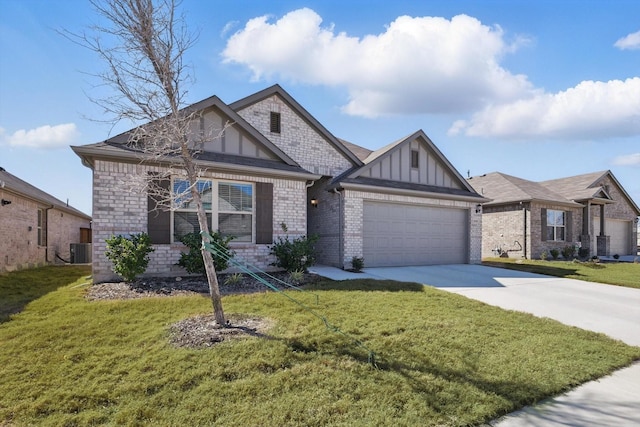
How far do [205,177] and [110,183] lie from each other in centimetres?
236

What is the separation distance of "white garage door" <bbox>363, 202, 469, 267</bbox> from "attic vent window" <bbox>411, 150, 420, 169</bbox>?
1.82 meters

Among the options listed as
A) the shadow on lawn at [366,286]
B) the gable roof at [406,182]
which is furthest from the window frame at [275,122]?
the shadow on lawn at [366,286]

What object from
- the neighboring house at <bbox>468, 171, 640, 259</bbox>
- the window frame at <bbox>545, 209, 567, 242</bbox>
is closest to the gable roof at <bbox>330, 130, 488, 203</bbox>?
the neighboring house at <bbox>468, 171, 640, 259</bbox>

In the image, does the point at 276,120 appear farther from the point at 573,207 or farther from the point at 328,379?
the point at 573,207

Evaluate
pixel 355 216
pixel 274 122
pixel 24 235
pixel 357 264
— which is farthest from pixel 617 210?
pixel 24 235

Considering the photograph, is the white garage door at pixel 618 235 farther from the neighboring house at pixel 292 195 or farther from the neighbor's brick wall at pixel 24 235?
the neighbor's brick wall at pixel 24 235

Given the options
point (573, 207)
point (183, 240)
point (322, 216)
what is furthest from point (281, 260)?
point (573, 207)

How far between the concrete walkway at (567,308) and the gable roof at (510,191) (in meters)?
7.53

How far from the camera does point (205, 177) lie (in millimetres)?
10016

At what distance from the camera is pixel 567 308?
25.3 ft

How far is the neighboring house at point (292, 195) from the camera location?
8922mm

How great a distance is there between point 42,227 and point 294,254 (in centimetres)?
1244

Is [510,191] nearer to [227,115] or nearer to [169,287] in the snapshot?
[227,115]

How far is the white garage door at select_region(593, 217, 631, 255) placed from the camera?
954 inches
